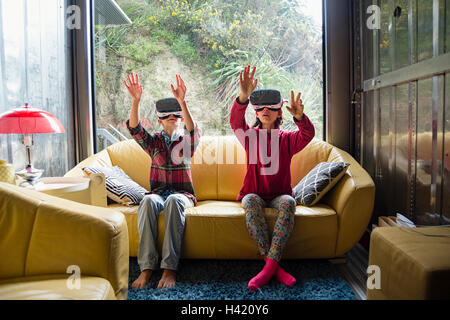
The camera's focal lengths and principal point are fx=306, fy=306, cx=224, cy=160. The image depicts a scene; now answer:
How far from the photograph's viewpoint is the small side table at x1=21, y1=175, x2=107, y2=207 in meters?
1.67

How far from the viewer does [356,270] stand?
1899 mm

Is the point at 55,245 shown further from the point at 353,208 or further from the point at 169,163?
the point at 353,208

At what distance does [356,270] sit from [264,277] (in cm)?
65

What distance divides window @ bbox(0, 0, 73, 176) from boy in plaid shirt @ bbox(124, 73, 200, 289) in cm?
75

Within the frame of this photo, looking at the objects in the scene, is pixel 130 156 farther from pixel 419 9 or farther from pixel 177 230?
pixel 419 9

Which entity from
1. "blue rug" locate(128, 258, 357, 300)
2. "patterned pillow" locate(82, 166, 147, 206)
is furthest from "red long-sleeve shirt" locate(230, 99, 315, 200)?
"patterned pillow" locate(82, 166, 147, 206)

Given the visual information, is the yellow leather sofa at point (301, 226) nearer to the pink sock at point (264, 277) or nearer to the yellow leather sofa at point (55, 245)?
the pink sock at point (264, 277)

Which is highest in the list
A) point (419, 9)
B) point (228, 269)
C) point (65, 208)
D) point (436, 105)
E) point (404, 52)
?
point (419, 9)

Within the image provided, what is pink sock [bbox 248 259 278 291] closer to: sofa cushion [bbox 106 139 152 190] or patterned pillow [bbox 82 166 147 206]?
patterned pillow [bbox 82 166 147 206]

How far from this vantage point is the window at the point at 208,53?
2824 millimetres

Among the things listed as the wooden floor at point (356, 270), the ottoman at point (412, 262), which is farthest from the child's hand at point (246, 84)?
the wooden floor at point (356, 270)

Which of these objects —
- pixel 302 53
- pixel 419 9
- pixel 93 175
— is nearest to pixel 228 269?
pixel 93 175

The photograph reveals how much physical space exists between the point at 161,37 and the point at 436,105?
7.65 feet

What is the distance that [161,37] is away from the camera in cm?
291
